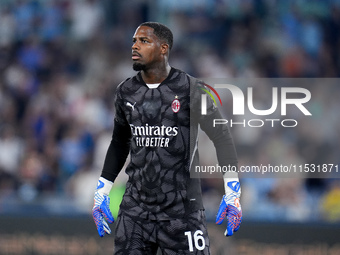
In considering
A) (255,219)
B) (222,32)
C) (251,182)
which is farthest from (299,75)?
(255,219)

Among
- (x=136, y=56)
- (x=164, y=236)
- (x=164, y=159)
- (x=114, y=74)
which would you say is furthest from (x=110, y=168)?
(x=114, y=74)

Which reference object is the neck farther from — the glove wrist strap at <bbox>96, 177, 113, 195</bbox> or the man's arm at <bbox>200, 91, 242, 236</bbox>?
the glove wrist strap at <bbox>96, 177, 113, 195</bbox>

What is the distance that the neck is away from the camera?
4.84m

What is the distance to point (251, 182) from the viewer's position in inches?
326

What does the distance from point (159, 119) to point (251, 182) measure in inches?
147

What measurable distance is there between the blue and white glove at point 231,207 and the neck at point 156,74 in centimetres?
87

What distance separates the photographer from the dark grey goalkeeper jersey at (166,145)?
4734 millimetres

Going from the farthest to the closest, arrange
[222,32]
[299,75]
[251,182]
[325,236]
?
[222,32], [299,75], [251,182], [325,236]

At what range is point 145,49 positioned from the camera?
188 inches

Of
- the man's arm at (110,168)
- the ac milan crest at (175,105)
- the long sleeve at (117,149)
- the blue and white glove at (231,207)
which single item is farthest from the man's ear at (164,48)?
the blue and white glove at (231,207)

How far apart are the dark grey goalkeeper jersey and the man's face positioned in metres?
0.17

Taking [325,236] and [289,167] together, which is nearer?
[325,236]

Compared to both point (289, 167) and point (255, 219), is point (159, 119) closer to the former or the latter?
point (255, 219)

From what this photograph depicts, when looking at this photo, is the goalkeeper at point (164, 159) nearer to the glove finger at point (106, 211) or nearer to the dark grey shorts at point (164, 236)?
the dark grey shorts at point (164, 236)
